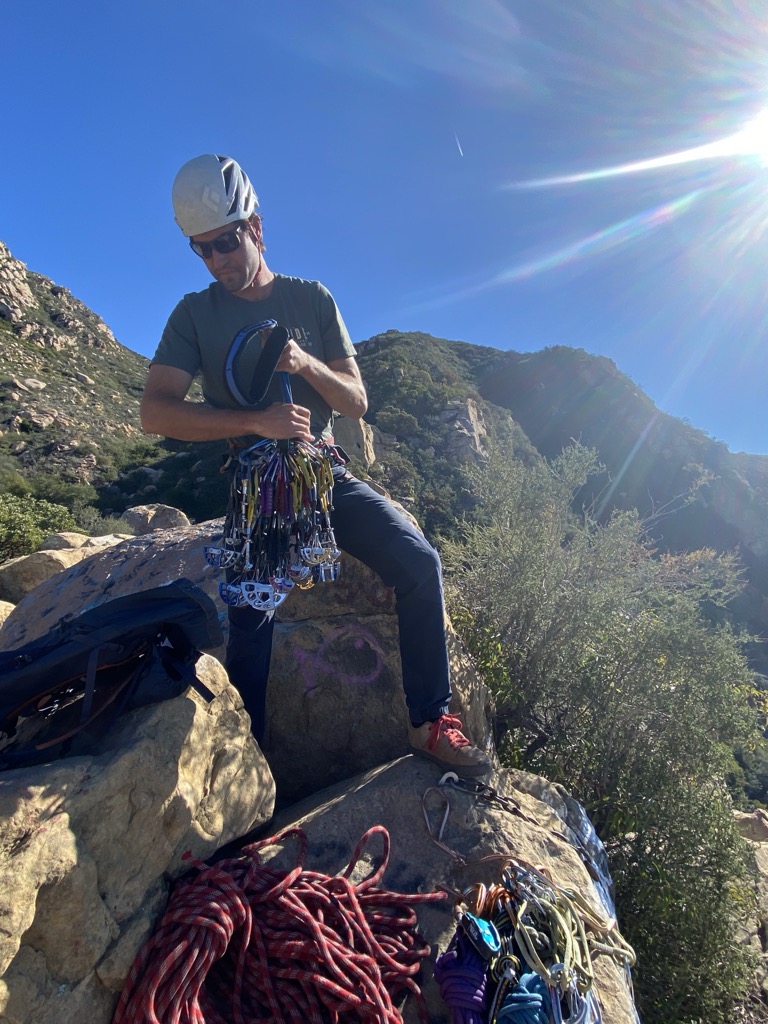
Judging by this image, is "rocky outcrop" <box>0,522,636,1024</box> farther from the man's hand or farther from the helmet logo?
the helmet logo

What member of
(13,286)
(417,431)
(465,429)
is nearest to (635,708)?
(417,431)

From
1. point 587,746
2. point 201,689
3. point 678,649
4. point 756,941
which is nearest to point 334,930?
point 201,689

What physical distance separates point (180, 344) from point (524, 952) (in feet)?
8.12

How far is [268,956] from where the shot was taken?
164 cm

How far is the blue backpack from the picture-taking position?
174 cm

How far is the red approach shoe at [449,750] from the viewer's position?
2.47m

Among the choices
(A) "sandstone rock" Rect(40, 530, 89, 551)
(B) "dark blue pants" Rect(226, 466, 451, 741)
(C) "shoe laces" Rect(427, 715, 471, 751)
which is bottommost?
(A) "sandstone rock" Rect(40, 530, 89, 551)

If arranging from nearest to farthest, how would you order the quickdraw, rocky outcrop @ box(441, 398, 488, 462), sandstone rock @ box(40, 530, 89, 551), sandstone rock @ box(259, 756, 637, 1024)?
the quickdraw, sandstone rock @ box(259, 756, 637, 1024), sandstone rock @ box(40, 530, 89, 551), rocky outcrop @ box(441, 398, 488, 462)

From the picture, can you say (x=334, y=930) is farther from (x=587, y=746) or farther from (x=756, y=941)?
(x=756, y=941)

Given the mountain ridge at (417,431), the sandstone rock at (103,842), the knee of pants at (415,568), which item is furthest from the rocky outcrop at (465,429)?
the sandstone rock at (103,842)

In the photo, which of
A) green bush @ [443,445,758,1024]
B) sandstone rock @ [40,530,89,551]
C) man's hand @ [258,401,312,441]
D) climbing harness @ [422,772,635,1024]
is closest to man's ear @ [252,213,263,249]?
man's hand @ [258,401,312,441]

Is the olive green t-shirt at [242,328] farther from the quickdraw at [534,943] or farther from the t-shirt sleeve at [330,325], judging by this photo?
the quickdraw at [534,943]

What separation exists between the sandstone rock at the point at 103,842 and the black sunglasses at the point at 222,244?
174 centimetres

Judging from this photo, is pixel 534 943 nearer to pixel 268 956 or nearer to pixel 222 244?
pixel 268 956
